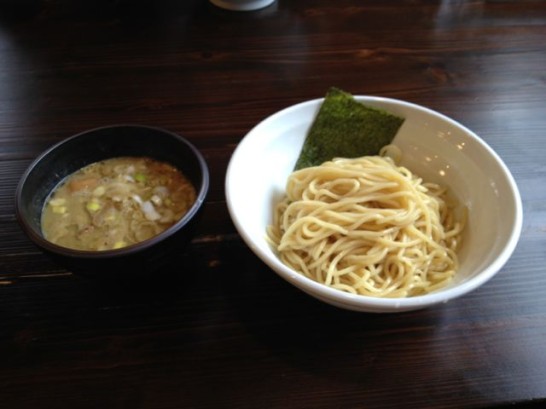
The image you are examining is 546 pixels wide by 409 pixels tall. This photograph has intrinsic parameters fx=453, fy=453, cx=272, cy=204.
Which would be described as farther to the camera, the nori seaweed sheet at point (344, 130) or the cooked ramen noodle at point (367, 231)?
the nori seaweed sheet at point (344, 130)

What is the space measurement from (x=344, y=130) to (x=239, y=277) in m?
0.64

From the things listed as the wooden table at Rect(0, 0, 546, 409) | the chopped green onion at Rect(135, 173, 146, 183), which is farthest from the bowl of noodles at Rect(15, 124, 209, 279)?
the wooden table at Rect(0, 0, 546, 409)

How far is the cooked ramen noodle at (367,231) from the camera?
1262mm

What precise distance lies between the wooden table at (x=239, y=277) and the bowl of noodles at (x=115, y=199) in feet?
0.52

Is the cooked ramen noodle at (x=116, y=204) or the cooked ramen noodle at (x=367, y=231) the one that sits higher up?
the cooked ramen noodle at (x=116, y=204)

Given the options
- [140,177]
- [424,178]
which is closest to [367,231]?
[424,178]

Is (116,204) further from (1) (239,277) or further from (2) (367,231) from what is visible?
Answer: (2) (367,231)

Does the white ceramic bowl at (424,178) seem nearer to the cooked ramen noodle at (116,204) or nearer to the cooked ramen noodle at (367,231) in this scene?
the cooked ramen noodle at (367,231)

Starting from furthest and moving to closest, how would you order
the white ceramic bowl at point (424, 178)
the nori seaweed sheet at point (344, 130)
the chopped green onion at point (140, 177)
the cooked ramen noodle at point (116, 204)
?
the nori seaweed sheet at point (344, 130)
the chopped green onion at point (140, 177)
the cooked ramen noodle at point (116, 204)
the white ceramic bowl at point (424, 178)

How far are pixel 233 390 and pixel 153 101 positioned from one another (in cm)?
138

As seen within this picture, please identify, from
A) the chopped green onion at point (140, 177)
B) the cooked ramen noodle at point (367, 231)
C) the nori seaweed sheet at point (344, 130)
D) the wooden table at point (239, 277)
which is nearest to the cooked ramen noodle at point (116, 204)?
the chopped green onion at point (140, 177)

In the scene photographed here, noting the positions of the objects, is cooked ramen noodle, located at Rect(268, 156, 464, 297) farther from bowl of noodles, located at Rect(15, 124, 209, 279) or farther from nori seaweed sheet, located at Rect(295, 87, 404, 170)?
bowl of noodles, located at Rect(15, 124, 209, 279)

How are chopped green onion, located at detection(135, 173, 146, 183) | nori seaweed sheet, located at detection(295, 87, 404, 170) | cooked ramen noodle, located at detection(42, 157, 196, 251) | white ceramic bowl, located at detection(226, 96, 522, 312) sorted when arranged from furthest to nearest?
nori seaweed sheet, located at detection(295, 87, 404, 170), chopped green onion, located at detection(135, 173, 146, 183), cooked ramen noodle, located at detection(42, 157, 196, 251), white ceramic bowl, located at detection(226, 96, 522, 312)

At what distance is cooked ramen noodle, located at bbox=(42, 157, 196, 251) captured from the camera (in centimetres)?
121
